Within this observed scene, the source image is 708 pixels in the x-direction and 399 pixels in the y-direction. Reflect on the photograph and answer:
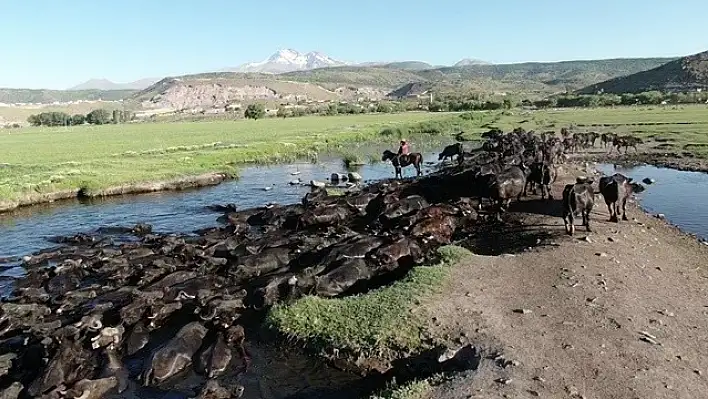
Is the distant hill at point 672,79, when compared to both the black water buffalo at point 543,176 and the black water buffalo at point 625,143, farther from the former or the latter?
the black water buffalo at point 543,176

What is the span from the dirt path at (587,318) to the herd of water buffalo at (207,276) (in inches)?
93.8

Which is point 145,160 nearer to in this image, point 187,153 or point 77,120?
point 187,153

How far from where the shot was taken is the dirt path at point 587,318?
8438 mm

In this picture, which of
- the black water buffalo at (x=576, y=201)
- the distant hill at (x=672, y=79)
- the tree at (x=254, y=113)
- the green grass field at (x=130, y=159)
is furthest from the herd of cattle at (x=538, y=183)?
the distant hill at (x=672, y=79)

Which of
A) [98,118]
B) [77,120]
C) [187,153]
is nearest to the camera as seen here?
[187,153]

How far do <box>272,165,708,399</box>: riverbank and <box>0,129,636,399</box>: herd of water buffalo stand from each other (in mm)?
1609

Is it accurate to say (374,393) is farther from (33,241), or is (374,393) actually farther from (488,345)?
(33,241)

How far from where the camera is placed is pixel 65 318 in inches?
523

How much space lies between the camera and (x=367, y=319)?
1132cm

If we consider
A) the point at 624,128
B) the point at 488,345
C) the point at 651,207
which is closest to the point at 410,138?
the point at 624,128

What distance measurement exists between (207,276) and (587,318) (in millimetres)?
9431

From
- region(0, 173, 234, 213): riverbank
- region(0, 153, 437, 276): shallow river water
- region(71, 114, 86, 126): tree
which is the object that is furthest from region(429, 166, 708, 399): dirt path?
region(71, 114, 86, 126): tree

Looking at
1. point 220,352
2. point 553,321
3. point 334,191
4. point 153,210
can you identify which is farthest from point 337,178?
point 553,321

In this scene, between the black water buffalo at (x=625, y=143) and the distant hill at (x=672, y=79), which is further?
the distant hill at (x=672, y=79)
